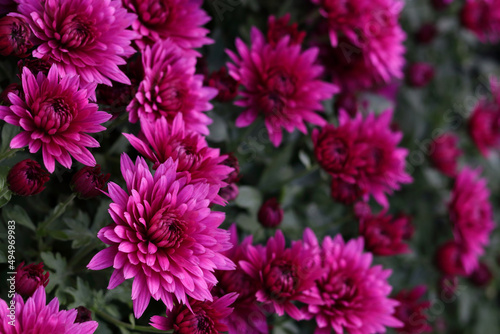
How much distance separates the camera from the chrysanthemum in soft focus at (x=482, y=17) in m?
1.38

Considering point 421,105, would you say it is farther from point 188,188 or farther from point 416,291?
point 188,188


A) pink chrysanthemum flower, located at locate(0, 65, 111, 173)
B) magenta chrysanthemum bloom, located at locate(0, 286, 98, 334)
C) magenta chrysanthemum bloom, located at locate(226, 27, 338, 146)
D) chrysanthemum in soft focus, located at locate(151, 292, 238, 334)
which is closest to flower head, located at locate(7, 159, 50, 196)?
pink chrysanthemum flower, located at locate(0, 65, 111, 173)

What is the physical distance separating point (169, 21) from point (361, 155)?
0.43 m

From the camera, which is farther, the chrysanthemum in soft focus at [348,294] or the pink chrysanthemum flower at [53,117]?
the chrysanthemum in soft focus at [348,294]

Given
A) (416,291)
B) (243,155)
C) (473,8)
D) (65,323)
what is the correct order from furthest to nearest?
(473,8), (416,291), (243,155), (65,323)

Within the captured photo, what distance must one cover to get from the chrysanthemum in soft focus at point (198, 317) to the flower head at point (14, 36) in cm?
41

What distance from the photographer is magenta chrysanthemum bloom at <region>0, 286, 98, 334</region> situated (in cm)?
61

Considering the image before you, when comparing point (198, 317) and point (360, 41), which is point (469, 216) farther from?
point (198, 317)

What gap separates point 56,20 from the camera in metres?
0.70

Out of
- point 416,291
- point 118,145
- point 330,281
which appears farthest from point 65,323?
point 416,291

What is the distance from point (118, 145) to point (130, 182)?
0.65 feet

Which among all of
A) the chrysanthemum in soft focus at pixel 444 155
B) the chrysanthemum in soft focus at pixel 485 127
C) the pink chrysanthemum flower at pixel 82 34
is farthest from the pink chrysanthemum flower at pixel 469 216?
the pink chrysanthemum flower at pixel 82 34

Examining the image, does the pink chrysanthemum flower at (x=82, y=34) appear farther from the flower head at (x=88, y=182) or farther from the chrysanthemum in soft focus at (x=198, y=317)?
the chrysanthemum in soft focus at (x=198, y=317)

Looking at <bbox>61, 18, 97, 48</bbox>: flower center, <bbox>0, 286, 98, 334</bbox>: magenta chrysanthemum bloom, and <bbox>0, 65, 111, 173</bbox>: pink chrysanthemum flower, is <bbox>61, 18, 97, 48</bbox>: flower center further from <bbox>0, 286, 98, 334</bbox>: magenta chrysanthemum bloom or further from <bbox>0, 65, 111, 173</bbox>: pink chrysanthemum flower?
<bbox>0, 286, 98, 334</bbox>: magenta chrysanthemum bloom
